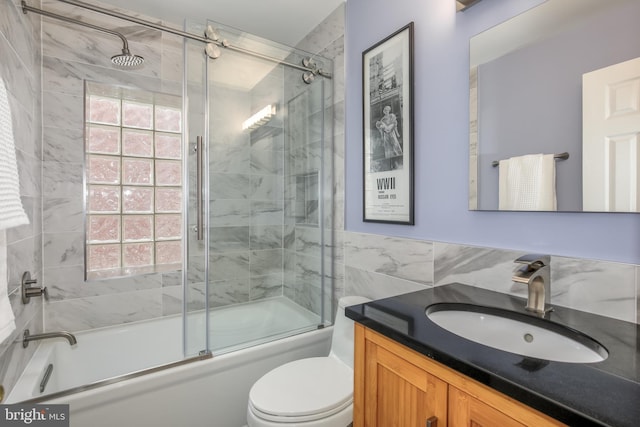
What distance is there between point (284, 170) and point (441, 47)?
124cm

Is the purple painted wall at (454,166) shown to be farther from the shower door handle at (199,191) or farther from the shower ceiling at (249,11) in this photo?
the shower door handle at (199,191)

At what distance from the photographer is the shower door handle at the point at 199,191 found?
1.74 meters

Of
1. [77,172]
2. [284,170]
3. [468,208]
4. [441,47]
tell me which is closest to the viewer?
[468,208]

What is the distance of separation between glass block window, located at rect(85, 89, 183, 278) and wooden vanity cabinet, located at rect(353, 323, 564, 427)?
201 centimetres

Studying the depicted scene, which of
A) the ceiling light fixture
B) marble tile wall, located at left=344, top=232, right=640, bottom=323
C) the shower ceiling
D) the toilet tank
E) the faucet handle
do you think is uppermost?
the shower ceiling

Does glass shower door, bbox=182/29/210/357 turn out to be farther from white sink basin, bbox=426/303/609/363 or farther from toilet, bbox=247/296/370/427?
white sink basin, bbox=426/303/609/363

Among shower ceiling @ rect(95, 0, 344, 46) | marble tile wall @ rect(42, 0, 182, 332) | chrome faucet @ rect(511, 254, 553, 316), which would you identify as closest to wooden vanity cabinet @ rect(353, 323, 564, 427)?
chrome faucet @ rect(511, 254, 553, 316)

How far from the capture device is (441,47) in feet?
4.64

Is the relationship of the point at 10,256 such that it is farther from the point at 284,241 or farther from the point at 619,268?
the point at 619,268

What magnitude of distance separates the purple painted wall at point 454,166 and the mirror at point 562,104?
0.05 meters

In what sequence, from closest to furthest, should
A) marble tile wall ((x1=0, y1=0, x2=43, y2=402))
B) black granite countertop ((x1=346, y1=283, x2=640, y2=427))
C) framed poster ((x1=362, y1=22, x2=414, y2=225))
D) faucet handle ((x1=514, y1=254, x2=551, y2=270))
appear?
1. black granite countertop ((x1=346, y1=283, x2=640, y2=427))
2. faucet handle ((x1=514, y1=254, x2=551, y2=270))
3. marble tile wall ((x1=0, y1=0, x2=43, y2=402))
4. framed poster ((x1=362, y1=22, x2=414, y2=225))

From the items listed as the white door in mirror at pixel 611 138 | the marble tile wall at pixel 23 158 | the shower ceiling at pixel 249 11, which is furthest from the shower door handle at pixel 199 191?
the white door in mirror at pixel 611 138

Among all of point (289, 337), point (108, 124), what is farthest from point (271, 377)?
point (108, 124)

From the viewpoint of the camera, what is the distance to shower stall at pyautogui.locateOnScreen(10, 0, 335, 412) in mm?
1768
